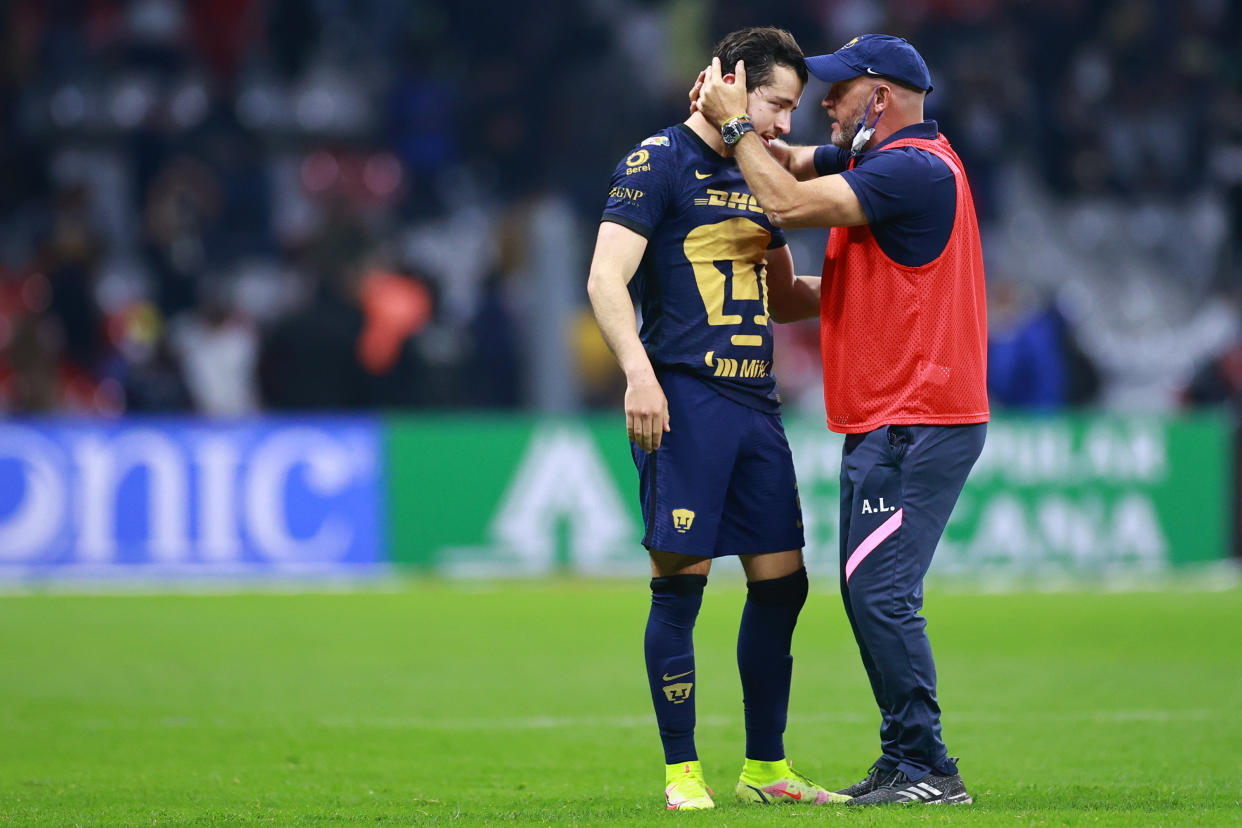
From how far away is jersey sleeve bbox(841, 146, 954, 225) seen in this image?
470 cm

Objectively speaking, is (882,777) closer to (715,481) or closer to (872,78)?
(715,481)

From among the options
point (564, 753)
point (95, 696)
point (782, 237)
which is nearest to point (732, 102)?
point (782, 237)

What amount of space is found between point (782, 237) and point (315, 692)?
12.0 feet

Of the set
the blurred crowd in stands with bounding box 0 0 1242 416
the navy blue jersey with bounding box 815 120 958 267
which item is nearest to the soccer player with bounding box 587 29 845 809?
the navy blue jersey with bounding box 815 120 958 267

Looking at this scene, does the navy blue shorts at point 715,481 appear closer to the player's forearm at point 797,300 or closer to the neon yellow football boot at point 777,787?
the player's forearm at point 797,300

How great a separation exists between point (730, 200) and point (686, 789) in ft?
6.16

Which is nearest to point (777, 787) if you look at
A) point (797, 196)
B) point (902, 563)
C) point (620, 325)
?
point (902, 563)

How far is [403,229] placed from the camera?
17.8 metres

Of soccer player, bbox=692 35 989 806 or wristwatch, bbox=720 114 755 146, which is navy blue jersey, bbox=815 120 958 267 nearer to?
soccer player, bbox=692 35 989 806

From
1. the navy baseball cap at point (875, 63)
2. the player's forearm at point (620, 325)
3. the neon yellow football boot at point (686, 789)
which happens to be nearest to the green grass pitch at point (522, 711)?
the neon yellow football boot at point (686, 789)

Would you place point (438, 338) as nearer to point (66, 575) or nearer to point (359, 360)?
point (359, 360)

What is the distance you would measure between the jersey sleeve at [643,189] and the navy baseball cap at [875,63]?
556 mm

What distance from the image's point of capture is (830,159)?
5.31m

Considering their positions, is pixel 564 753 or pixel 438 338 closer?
pixel 564 753
